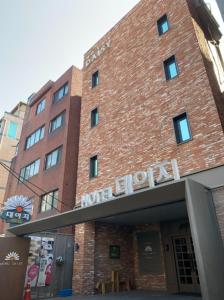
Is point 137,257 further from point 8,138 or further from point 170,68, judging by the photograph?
point 8,138

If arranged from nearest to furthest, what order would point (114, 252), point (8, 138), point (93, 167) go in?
point (114, 252) < point (93, 167) < point (8, 138)

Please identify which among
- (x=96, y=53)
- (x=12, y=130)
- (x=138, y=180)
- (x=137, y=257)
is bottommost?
(x=137, y=257)

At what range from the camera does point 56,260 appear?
39.8ft

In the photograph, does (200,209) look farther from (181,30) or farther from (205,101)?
(181,30)

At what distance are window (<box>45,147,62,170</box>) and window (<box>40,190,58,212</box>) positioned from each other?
2.32 meters

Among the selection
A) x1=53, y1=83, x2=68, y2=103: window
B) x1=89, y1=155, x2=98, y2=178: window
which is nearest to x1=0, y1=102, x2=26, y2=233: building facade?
x1=53, y1=83, x2=68, y2=103: window

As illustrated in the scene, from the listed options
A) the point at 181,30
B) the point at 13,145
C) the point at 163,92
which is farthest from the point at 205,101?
the point at 13,145

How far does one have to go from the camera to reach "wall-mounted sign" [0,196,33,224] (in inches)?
507

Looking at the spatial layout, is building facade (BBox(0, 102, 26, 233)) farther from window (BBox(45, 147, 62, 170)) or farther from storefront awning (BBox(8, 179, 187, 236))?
storefront awning (BBox(8, 179, 187, 236))

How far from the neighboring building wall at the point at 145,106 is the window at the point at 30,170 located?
6671mm

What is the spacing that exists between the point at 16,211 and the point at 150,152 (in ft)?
26.4

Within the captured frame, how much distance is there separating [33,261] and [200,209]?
888cm

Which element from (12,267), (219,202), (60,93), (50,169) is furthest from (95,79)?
(219,202)

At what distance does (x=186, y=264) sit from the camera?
10.9m
